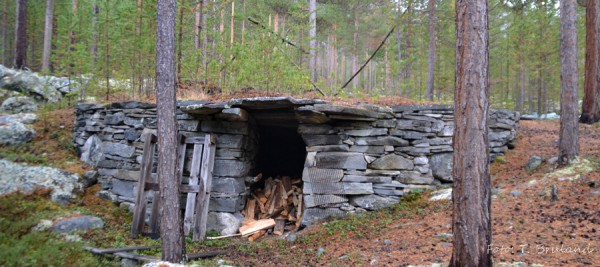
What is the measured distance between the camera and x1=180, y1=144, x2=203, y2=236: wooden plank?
622cm

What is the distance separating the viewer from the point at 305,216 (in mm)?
6441

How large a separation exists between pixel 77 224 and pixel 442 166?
20.6 feet

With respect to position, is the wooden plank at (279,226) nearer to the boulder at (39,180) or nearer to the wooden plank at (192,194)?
the wooden plank at (192,194)

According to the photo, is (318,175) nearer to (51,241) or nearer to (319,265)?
(319,265)

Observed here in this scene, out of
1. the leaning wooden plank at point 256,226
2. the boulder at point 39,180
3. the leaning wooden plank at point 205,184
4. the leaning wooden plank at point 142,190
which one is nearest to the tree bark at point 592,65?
the leaning wooden plank at point 256,226

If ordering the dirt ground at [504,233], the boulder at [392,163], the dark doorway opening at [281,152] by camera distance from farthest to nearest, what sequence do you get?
the dark doorway opening at [281,152]
the boulder at [392,163]
the dirt ground at [504,233]

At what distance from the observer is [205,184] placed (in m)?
6.34

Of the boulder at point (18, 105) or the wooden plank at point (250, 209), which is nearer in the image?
the wooden plank at point (250, 209)

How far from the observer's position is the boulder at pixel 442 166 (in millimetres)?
6477

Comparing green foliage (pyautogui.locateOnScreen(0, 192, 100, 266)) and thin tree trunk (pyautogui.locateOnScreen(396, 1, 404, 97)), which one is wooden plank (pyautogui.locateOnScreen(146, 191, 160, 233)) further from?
thin tree trunk (pyautogui.locateOnScreen(396, 1, 404, 97))

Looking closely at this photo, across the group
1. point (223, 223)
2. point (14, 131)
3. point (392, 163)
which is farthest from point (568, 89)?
point (14, 131)

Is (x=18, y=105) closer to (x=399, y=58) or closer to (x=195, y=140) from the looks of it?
(x=195, y=140)

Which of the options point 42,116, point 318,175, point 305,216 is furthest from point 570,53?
point 42,116

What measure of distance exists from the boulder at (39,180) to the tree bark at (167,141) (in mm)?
3595
